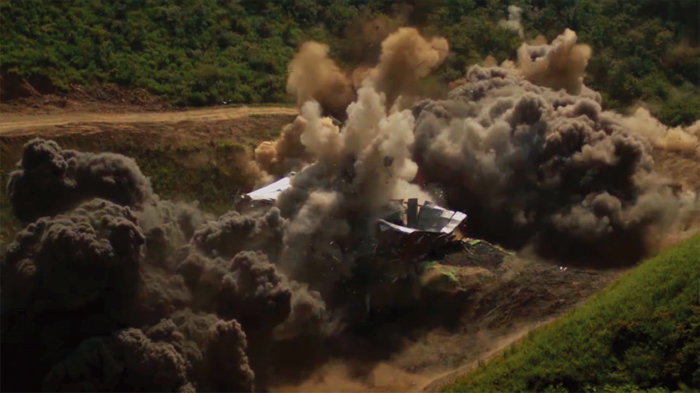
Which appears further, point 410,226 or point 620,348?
point 410,226

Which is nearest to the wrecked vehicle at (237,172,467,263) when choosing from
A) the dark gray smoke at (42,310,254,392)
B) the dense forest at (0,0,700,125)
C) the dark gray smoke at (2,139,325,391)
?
the dark gray smoke at (2,139,325,391)

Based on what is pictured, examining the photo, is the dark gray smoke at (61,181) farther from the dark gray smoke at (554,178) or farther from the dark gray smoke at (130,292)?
the dark gray smoke at (554,178)

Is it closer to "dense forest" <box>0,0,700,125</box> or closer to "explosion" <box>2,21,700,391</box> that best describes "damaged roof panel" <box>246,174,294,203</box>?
"explosion" <box>2,21,700,391</box>

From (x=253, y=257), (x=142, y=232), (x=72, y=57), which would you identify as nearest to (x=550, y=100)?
(x=253, y=257)

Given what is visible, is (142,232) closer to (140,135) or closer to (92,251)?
(92,251)

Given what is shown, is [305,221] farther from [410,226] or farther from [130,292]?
[130,292]

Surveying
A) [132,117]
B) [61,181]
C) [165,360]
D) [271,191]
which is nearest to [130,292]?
[165,360]
